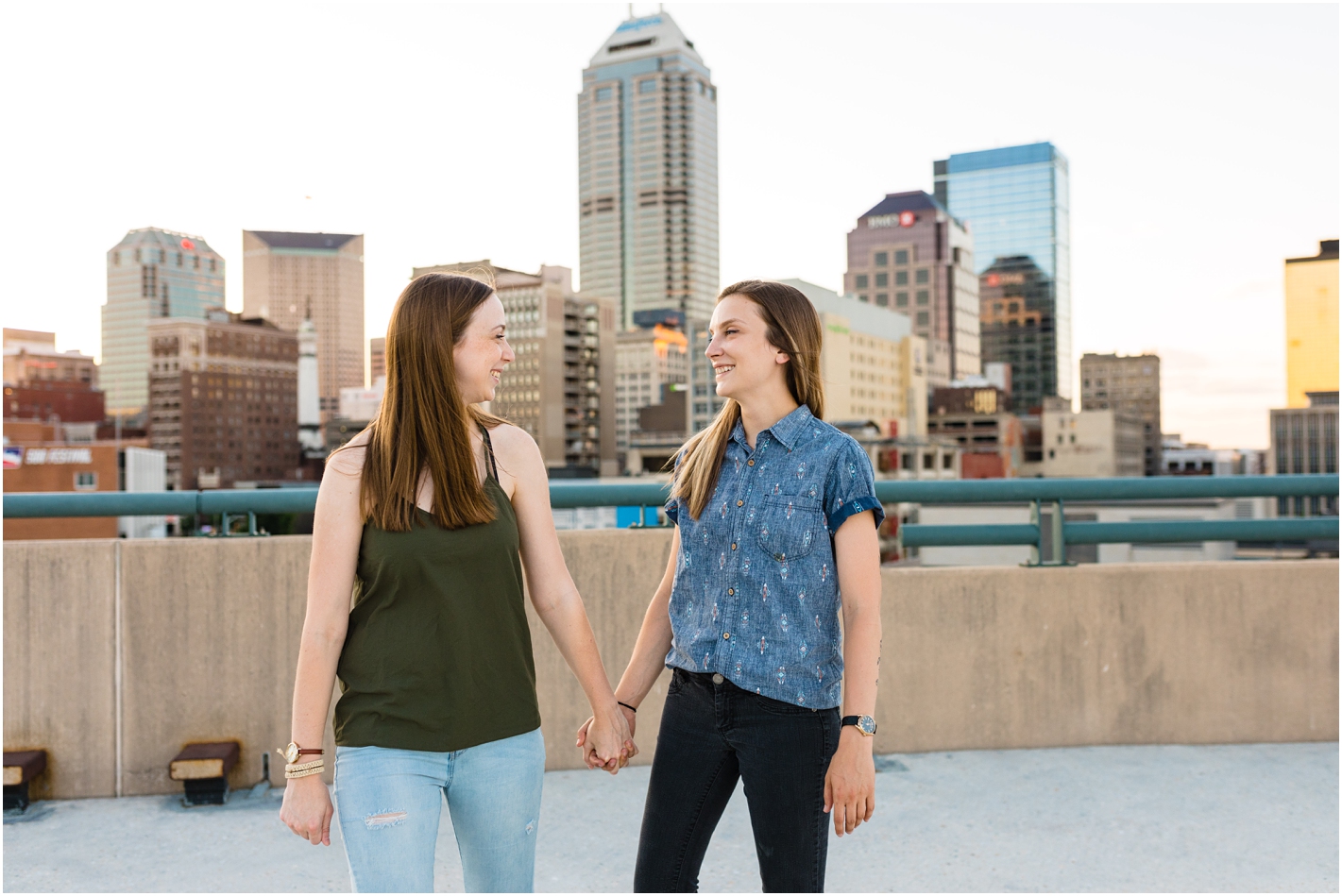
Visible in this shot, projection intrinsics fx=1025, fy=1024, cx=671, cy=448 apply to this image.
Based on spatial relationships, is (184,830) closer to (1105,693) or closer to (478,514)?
(478,514)

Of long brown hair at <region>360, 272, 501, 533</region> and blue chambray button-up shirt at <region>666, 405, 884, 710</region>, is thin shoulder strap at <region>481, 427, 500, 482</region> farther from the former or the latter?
blue chambray button-up shirt at <region>666, 405, 884, 710</region>

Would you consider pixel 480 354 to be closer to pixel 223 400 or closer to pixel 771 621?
pixel 771 621

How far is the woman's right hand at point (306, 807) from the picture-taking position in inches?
88.5

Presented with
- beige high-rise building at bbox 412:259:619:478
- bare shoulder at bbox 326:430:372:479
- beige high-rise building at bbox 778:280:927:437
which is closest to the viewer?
bare shoulder at bbox 326:430:372:479

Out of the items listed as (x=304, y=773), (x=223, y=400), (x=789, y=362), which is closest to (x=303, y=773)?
(x=304, y=773)

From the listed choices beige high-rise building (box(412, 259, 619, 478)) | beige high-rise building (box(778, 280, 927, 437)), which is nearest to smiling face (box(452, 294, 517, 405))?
beige high-rise building (box(778, 280, 927, 437))

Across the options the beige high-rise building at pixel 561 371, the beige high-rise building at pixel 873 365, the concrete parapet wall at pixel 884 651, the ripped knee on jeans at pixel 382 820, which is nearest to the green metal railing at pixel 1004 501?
the concrete parapet wall at pixel 884 651

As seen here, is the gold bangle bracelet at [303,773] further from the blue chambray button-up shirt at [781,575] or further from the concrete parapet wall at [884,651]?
the concrete parapet wall at [884,651]

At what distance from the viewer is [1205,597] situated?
5.27 metres

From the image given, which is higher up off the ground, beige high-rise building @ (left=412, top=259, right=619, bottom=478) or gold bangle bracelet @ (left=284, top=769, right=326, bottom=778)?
beige high-rise building @ (left=412, top=259, right=619, bottom=478)

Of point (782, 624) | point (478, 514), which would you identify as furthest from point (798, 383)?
point (478, 514)

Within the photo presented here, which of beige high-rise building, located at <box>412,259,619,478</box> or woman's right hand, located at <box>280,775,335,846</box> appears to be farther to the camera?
beige high-rise building, located at <box>412,259,619,478</box>

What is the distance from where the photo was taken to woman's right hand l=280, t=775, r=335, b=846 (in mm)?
2248

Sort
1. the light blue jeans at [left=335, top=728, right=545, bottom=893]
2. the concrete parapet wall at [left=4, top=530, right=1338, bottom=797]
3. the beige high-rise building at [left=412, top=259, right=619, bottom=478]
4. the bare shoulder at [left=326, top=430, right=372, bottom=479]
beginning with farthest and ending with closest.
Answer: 1. the beige high-rise building at [left=412, top=259, right=619, bottom=478]
2. the concrete parapet wall at [left=4, top=530, right=1338, bottom=797]
3. the bare shoulder at [left=326, top=430, right=372, bottom=479]
4. the light blue jeans at [left=335, top=728, right=545, bottom=893]
